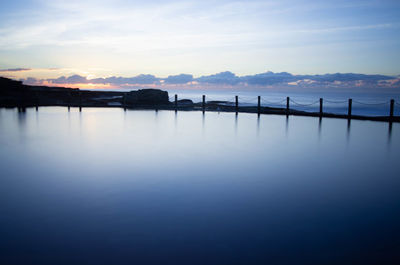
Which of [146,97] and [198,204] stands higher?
[146,97]

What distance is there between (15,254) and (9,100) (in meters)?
24.9

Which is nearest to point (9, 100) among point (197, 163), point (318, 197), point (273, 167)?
point (197, 163)

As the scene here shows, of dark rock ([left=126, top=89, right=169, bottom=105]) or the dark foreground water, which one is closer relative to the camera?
the dark foreground water

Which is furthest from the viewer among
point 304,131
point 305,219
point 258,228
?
point 304,131

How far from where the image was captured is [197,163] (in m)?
7.42

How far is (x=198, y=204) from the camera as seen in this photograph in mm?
4570

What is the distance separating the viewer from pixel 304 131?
42.4 feet

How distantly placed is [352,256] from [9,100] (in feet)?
88.2

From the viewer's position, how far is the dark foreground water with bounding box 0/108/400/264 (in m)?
3.12

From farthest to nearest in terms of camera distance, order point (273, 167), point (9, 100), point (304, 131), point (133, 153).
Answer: point (9, 100) < point (304, 131) < point (133, 153) < point (273, 167)

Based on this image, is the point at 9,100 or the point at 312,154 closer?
the point at 312,154

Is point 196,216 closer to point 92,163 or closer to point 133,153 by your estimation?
point 92,163

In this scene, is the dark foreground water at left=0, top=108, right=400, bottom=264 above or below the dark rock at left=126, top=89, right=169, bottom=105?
below

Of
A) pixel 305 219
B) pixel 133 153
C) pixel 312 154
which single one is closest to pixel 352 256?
pixel 305 219
